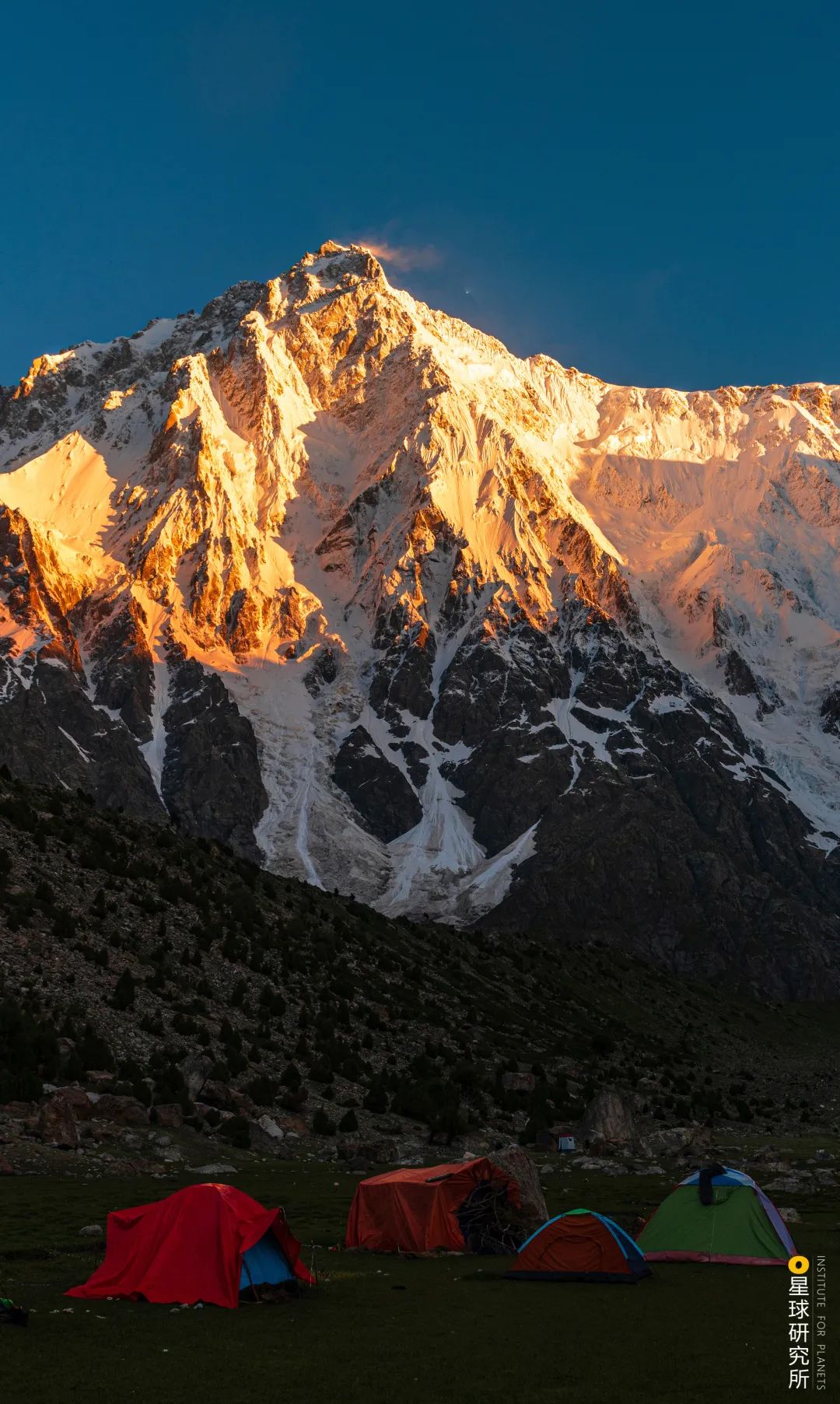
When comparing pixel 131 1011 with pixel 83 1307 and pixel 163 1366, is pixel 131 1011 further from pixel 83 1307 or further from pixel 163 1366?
pixel 163 1366

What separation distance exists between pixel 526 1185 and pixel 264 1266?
8304 millimetres

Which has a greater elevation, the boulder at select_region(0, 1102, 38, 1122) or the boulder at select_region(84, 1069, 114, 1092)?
the boulder at select_region(84, 1069, 114, 1092)

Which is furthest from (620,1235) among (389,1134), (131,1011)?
(131,1011)

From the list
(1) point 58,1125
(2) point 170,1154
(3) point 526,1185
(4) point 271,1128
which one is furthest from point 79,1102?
(3) point 526,1185

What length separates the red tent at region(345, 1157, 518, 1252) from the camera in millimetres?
31125

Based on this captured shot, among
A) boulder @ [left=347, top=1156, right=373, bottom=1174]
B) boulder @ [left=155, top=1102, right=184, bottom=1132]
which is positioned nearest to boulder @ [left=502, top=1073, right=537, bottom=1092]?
boulder @ [left=347, top=1156, right=373, bottom=1174]

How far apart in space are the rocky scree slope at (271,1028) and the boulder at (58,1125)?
7cm

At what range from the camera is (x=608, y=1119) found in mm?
60938

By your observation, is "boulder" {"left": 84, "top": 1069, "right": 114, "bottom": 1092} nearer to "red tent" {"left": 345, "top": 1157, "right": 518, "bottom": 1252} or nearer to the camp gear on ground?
"red tent" {"left": 345, "top": 1157, "right": 518, "bottom": 1252}

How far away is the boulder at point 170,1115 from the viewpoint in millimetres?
45938

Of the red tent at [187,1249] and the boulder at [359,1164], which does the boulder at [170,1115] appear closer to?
the boulder at [359,1164]

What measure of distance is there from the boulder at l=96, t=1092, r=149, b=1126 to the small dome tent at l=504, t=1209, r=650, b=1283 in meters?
20.5

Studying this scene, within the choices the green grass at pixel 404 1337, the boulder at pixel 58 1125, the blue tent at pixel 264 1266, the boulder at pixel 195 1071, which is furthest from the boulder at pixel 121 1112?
the blue tent at pixel 264 1266

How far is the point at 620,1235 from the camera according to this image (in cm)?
2788
